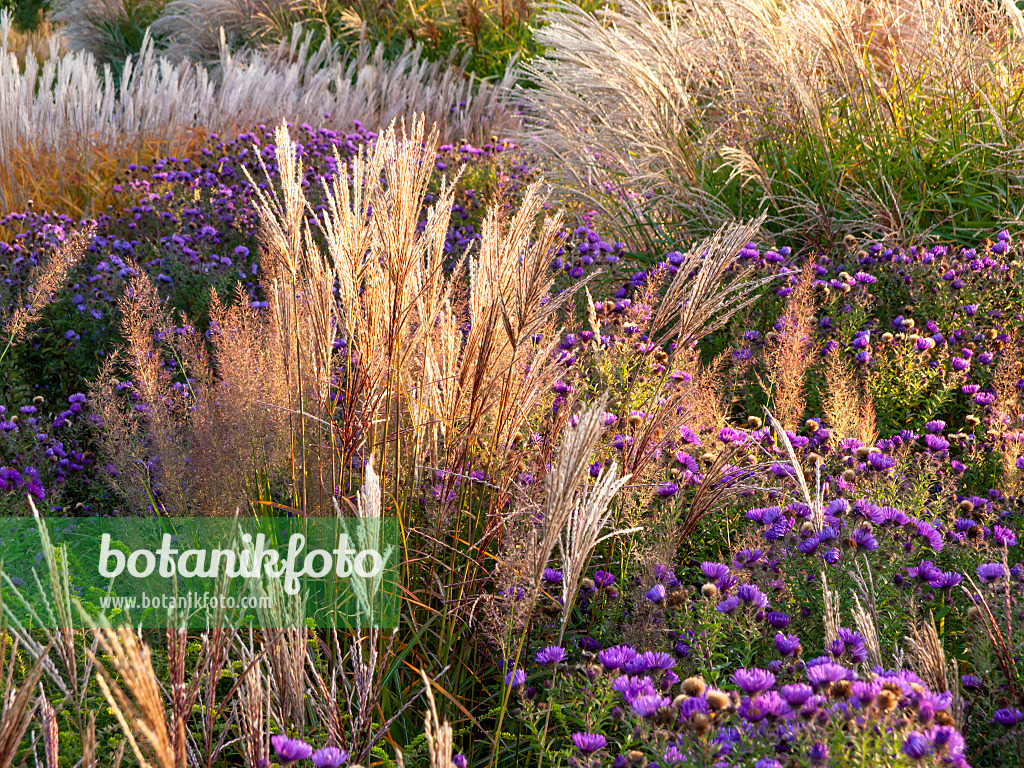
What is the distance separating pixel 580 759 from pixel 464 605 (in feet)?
1.88

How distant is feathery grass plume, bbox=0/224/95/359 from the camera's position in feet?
10.8

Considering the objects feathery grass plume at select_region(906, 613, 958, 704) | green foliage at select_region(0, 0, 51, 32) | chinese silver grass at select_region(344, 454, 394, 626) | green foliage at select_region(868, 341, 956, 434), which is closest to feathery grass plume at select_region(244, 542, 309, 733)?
chinese silver grass at select_region(344, 454, 394, 626)

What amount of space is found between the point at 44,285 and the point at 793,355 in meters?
2.75

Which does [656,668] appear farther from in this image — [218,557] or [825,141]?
[825,141]

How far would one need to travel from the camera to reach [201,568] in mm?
2365

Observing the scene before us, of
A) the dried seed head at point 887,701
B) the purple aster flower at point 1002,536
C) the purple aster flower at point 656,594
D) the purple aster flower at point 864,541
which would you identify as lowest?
the purple aster flower at point 656,594

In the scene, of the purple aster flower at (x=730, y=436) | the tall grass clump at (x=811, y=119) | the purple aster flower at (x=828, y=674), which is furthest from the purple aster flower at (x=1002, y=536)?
the tall grass clump at (x=811, y=119)

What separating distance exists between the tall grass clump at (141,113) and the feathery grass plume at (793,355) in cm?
355

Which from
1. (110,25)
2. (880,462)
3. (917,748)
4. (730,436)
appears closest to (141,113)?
(730,436)

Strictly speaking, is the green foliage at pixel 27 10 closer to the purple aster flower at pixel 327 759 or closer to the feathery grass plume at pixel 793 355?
the feathery grass plume at pixel 793 355

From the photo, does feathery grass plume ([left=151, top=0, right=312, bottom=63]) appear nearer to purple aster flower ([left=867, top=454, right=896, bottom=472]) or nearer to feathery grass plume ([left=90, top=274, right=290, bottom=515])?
feathery grass plume ([left=90, top=274, right=290, bottom=515])

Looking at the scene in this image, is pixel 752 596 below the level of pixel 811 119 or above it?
below

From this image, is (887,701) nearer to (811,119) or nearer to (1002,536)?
(1002,536)

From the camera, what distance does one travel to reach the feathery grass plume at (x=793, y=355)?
3.04 meters
